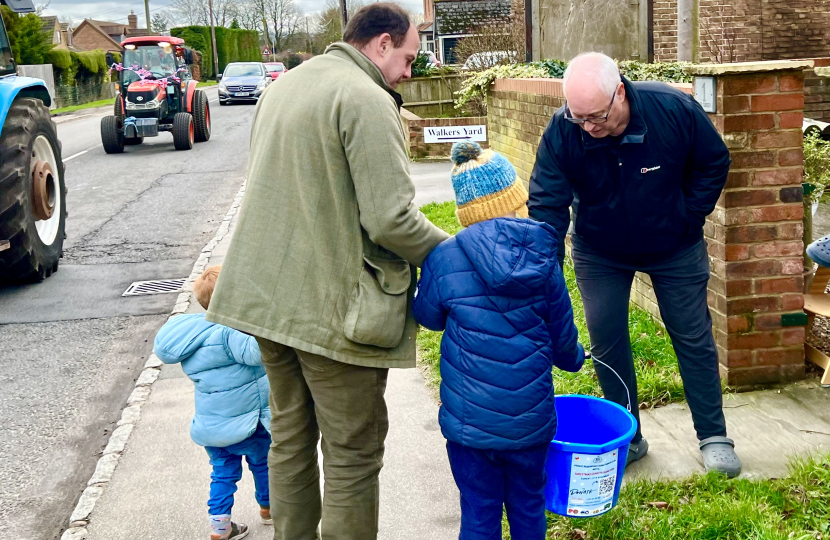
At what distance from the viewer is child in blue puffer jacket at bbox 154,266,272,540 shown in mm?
3381

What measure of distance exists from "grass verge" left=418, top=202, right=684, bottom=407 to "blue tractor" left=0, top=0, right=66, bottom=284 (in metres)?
3.76

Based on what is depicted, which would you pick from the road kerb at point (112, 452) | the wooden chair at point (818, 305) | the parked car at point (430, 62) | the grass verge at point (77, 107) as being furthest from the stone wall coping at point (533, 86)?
the grass verge at point (77, 107)

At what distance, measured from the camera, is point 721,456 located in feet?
11.9

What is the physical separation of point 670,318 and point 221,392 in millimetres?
1860

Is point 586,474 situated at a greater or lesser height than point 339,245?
lesser

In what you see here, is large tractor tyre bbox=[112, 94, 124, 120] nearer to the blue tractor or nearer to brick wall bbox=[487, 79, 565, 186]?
the blue tractor

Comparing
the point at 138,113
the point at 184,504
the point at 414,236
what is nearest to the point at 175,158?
the point at 138,113

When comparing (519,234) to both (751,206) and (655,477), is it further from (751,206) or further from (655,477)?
(751,206)

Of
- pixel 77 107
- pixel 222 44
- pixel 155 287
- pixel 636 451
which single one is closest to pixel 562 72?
pixel 155 287

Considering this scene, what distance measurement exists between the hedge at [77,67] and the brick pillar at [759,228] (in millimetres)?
34257

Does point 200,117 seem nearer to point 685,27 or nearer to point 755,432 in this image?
point 685,27

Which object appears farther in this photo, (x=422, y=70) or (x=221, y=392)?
(x=422, y=70)

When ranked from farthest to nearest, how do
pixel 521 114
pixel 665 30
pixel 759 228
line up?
pixel 665 30
pixel 521 114
pixel 759 228

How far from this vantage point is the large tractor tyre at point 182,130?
18.3m
